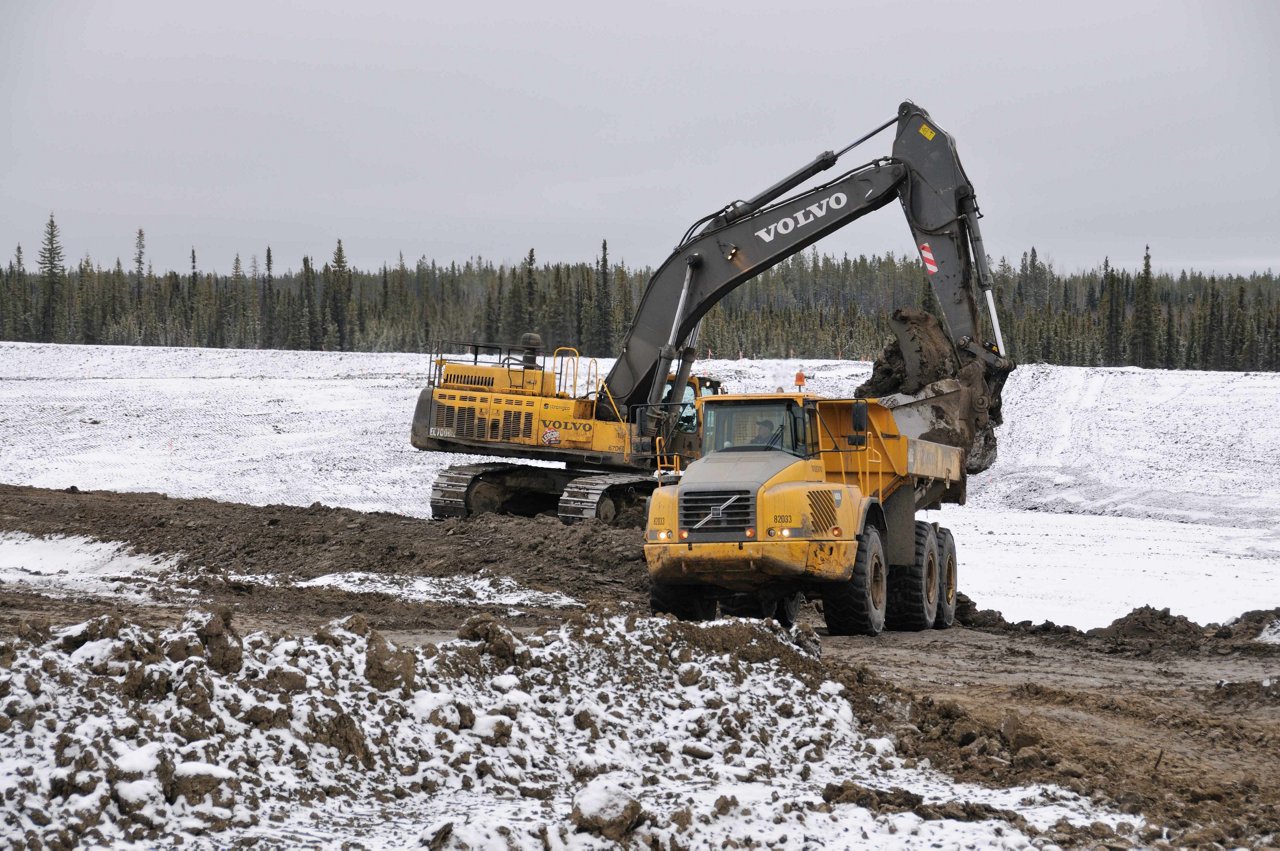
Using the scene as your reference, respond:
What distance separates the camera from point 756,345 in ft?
373

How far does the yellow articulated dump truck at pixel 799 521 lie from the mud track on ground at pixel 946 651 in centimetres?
69

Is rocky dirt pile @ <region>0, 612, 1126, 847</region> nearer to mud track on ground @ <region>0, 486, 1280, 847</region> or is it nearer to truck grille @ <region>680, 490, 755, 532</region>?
mud track on ground @ <region>0, 486, 1280, 847</region>

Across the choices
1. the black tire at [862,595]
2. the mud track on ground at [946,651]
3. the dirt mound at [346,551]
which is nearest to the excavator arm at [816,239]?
the dirt mound at [346,551]

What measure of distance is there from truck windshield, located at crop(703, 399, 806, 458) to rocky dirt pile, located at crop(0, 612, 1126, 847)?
478 cm

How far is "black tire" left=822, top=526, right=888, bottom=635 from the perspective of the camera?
43.5 ft

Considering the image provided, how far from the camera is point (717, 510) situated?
41.3 feet

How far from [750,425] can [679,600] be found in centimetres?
190

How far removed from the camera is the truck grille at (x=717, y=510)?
12547 mm

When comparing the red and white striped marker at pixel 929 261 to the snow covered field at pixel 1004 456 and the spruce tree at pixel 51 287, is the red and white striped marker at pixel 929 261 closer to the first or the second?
the snow covered field at pixel 1004 456

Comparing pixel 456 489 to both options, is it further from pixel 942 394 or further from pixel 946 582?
pixel 946 582

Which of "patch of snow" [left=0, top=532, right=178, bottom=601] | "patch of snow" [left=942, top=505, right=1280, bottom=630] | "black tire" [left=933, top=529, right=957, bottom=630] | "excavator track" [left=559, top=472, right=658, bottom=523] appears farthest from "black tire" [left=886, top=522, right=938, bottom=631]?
"patch of snow" [left=0, top=532, right=178, bottom=601]

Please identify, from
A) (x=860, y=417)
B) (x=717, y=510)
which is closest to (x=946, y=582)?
(x=860, y=417)

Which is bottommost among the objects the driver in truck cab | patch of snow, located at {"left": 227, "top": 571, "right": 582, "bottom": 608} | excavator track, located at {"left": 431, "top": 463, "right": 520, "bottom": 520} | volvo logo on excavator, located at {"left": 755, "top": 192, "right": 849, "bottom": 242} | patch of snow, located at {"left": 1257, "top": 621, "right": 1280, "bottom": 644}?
patch of snow, located at {"left": 1257, "top": 621, "right": 1280, "bottom": 644}

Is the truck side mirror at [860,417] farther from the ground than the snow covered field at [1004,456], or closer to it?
farther from the ground
